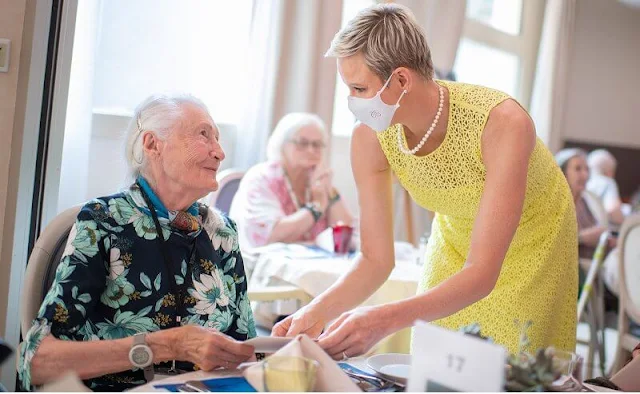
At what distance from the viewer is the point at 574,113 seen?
8.40 metres

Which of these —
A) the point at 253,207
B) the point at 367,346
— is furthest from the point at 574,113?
the point at 367,346

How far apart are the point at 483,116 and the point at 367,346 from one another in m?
0.63

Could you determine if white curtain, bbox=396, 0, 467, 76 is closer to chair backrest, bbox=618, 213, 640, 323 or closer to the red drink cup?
chair backrest, bbox=618, 213, 640, 323

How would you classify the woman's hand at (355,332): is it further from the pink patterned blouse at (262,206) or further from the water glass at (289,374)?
the pink patterned blouse at (262,206)

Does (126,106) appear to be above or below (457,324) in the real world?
above

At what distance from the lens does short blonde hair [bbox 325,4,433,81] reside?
5.52ft

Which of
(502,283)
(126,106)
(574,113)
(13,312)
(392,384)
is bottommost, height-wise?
(13,312)

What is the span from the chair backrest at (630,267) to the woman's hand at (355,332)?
8.52 feet

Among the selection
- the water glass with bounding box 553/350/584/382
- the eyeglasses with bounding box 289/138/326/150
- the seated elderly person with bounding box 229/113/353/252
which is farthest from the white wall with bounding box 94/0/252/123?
the water glass with bounding box 553/350/584/382

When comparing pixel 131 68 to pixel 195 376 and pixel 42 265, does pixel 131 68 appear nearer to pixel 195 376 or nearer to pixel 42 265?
pixel 42 265

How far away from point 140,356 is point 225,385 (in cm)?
20

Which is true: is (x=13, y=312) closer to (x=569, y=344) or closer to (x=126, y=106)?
(x=569, y=344)

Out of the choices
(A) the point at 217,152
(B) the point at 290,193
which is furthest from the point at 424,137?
(B) the point at 290,193

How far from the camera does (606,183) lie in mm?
7367
